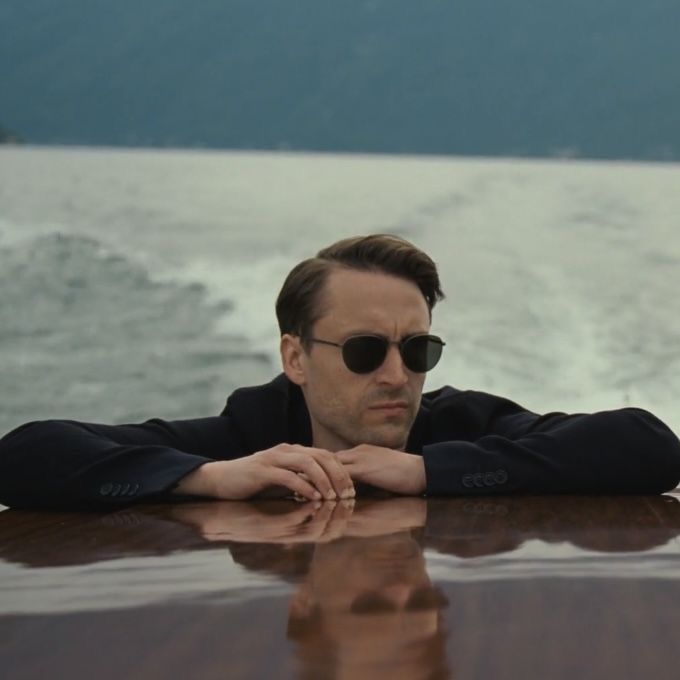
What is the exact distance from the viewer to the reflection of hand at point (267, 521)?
127 centimetres

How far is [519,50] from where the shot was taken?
28453 mm

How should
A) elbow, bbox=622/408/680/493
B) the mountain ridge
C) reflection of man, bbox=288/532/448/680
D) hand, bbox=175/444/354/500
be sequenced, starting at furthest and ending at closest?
the mountain ridge
elbow, bbox=622/408/680/493
hand, bbox=175/444/354/500
reflection of man, bbox=288/532/448/680

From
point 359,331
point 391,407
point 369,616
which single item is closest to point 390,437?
point 391,407

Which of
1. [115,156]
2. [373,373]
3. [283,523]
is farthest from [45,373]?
[283,523]

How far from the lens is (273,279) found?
25.6 ft

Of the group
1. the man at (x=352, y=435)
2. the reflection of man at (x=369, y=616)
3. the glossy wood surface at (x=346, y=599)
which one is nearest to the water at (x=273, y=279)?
the man at (x=352, y=435)

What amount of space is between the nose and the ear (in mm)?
219

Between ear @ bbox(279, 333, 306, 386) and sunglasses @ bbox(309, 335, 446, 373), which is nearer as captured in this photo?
sunglasses @ bbox(309, 335, 446, 373)

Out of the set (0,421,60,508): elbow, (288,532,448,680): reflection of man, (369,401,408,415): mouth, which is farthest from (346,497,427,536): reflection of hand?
(0,421,60,508): elbow

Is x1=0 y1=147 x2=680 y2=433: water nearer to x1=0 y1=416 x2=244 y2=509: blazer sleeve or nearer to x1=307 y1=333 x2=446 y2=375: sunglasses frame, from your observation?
x1=307 y1=333 x2=446 y2=375: sunglasses frame

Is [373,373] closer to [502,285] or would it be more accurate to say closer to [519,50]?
[502,285]

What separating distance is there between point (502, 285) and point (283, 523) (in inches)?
251

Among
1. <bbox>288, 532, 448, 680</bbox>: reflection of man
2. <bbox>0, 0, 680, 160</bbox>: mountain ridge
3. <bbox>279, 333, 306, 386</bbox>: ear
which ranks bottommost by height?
<bbox>288, 532, 448, 680</bbox>: reflection of man

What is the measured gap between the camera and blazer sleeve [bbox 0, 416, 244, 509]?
1.75 m
